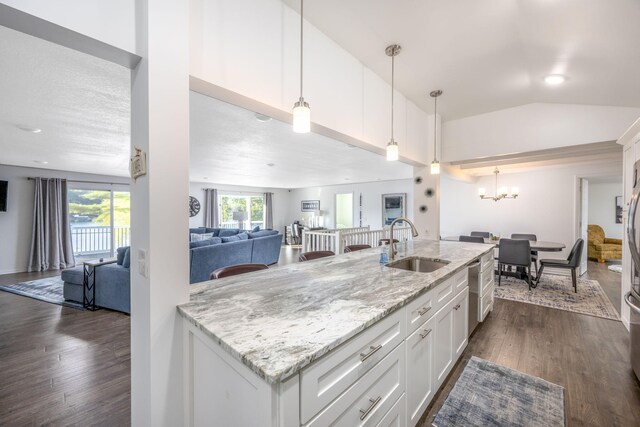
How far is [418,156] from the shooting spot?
12.7 feet

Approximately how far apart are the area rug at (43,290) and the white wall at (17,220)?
1.50 metres

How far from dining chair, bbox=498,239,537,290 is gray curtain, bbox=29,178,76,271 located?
941 cm

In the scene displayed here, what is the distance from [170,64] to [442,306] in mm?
2113

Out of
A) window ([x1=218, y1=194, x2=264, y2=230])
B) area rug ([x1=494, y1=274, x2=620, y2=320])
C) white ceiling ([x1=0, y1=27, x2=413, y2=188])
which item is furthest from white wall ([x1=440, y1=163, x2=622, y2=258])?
window ([x1=218, y1=194, x2=264, y2=230])

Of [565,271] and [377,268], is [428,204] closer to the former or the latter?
[377,268]

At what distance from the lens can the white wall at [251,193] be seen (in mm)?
9109

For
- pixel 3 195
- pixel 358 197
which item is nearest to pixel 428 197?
pixel 358 197

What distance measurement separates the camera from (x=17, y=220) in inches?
233

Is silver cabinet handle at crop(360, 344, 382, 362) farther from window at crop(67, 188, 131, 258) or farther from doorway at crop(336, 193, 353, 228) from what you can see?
doorway at crop(336, 193, 353, 228)

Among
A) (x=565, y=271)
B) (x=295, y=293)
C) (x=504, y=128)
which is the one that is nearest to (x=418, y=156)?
(x=504, y=128)

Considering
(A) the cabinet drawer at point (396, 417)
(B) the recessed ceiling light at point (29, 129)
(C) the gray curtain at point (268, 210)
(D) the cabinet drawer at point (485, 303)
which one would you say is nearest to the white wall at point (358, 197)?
(C) the gray curtain at point (268, 210)

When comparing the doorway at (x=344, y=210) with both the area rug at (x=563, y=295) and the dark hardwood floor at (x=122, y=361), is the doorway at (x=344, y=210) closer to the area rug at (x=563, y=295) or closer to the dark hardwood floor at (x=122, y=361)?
the area rug at (x=563, y=295)

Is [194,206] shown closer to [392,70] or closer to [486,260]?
[392,70]

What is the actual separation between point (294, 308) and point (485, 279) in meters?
2.66
